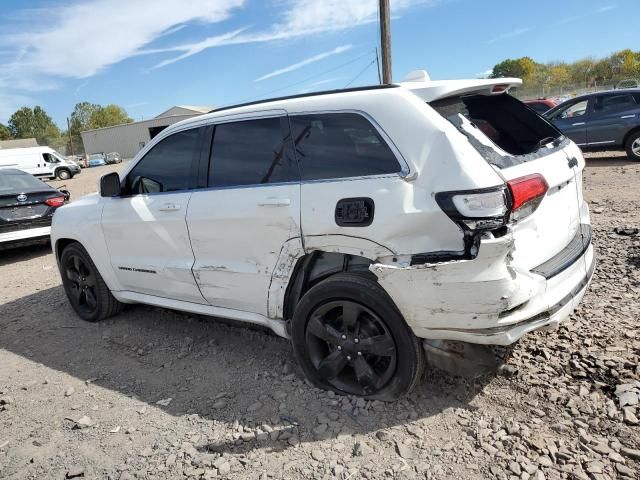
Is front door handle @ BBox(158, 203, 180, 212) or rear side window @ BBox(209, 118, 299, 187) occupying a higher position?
rear side window @ BBox(209, 118, 299, 187)

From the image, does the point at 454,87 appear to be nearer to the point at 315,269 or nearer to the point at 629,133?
the point at 315,269

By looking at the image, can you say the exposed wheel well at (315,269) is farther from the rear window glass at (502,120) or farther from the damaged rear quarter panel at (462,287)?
the rear window glass at (502,120)

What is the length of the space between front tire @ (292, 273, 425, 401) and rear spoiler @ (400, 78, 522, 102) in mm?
1065

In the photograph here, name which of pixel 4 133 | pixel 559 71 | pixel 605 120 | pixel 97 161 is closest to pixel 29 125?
pixel 4 133

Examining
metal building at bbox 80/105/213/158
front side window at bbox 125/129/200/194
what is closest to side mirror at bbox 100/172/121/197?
front side window at bbox 125/129/200/194

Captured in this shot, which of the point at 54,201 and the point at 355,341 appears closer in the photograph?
the point at 355,341

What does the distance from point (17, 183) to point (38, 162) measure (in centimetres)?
2684

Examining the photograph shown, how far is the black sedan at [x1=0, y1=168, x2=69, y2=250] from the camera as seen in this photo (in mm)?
7832

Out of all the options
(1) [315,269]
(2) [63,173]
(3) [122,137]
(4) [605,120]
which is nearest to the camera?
(1) [315,269]

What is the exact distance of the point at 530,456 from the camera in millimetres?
2428

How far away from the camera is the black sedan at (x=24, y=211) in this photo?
7832mm

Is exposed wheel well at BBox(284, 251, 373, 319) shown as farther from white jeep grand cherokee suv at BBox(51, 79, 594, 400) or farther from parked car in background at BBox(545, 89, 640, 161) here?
parked car in background at BBox(545, 89, 640, 161)

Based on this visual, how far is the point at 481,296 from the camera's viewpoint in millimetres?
2412

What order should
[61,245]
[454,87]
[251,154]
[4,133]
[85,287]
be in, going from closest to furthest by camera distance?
1. [454,87]
2. [251,154]
3. [85,287]
4. [61,245]
5. [4,133]
